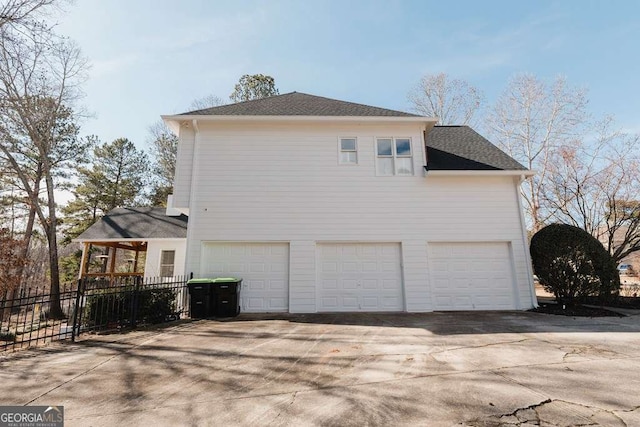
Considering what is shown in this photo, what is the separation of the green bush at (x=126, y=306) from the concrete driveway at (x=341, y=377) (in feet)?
2.55

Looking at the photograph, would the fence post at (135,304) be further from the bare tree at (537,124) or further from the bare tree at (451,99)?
the bare tree at (451,99)

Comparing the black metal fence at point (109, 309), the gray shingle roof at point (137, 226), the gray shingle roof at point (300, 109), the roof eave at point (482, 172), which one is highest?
the gray shingle roof at point (300, 109)

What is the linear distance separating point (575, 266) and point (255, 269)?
9221mm

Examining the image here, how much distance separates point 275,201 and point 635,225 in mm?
14568

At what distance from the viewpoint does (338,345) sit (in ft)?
16.9

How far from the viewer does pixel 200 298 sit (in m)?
7.93

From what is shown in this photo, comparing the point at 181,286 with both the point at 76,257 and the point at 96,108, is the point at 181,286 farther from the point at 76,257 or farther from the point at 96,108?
the point at 76,257

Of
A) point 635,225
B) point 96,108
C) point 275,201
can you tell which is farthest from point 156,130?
point 635,225

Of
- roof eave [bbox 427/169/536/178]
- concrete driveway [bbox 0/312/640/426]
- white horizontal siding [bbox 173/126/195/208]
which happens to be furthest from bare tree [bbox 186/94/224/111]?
concrete driveway [bbox 0/312/640/426]

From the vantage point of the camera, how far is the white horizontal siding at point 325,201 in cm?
888

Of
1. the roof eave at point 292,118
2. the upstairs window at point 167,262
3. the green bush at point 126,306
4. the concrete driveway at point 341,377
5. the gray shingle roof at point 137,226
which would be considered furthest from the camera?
the upstairs window at point 167,262

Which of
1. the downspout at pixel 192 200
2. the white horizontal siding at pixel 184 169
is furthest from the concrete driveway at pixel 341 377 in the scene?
the white horizontal siding at pixel 184 169

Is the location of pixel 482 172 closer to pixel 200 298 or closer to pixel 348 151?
pixel 348 151

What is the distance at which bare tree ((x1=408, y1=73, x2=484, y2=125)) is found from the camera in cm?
1994
